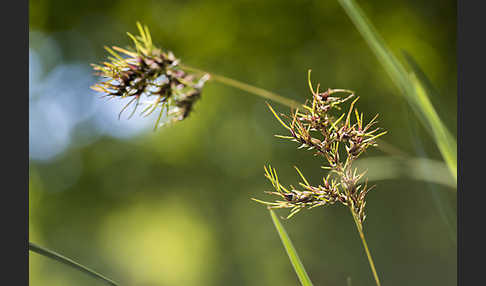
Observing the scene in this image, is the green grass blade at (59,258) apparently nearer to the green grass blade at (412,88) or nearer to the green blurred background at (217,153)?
the green grass blade at (412,88)

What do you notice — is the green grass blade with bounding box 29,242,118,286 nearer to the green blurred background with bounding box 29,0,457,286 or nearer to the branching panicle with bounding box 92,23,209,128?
the branching panicle with bounding box 92,23,209,128

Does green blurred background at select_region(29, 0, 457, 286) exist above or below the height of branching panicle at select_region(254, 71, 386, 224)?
above

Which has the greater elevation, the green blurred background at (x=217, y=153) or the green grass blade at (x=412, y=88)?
the green blurred background at (x=217, y=153)

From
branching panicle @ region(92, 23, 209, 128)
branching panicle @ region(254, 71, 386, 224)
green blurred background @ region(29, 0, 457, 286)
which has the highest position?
green blurred background @ region(29, 0, 457, 286)

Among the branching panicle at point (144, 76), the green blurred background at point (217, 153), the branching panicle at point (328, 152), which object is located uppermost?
the green blurred background at point (217, 153)

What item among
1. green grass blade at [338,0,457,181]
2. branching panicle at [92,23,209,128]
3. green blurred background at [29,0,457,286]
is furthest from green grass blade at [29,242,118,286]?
green blurred background at [29,0,457,286]

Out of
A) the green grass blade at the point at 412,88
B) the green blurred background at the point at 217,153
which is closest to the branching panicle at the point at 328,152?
the green grass blade at the point at 412,88

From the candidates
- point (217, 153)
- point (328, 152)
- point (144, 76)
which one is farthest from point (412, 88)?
point (217, 153)
